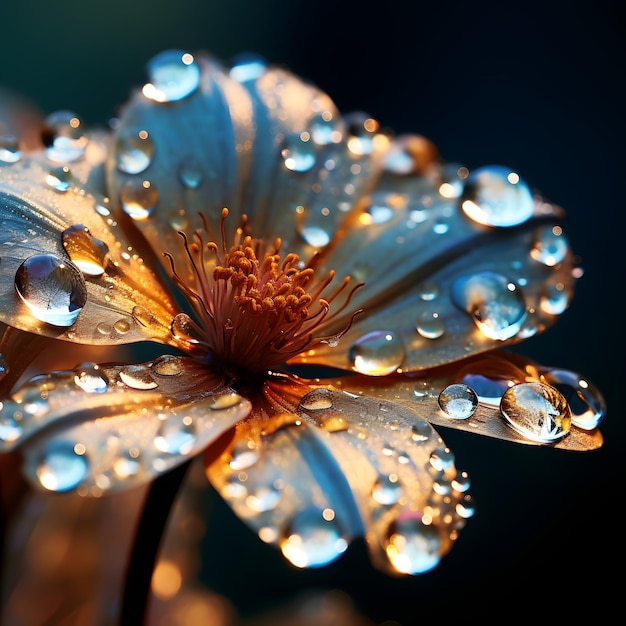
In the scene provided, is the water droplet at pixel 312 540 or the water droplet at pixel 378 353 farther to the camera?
the water droplet at pixel 378 353

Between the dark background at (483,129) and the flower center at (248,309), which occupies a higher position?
the flower center at (248,309)

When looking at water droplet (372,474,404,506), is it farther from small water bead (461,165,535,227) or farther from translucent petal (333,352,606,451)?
small water bead (461,165,535,227)

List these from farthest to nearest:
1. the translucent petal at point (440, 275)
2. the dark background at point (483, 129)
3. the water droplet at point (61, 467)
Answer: the dark background at point (483, 129) < the translucent petal at point (440, 275) < the water droplet at point (61, 467)

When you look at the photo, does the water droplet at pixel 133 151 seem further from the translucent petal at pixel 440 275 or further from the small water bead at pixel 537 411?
the small water bead at pixel 537 411

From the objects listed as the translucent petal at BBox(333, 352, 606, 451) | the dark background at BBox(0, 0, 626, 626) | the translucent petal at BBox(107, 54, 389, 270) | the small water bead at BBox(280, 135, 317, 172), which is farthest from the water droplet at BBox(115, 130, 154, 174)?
the dark background at BBox(0, 0, 626, 626)

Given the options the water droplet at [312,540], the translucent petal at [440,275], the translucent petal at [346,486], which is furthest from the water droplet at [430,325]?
the water droplet at [312,540]

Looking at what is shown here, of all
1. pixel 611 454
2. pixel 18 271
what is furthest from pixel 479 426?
pixel 611 454

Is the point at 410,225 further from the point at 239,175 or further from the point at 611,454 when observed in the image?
the point at 611,454
